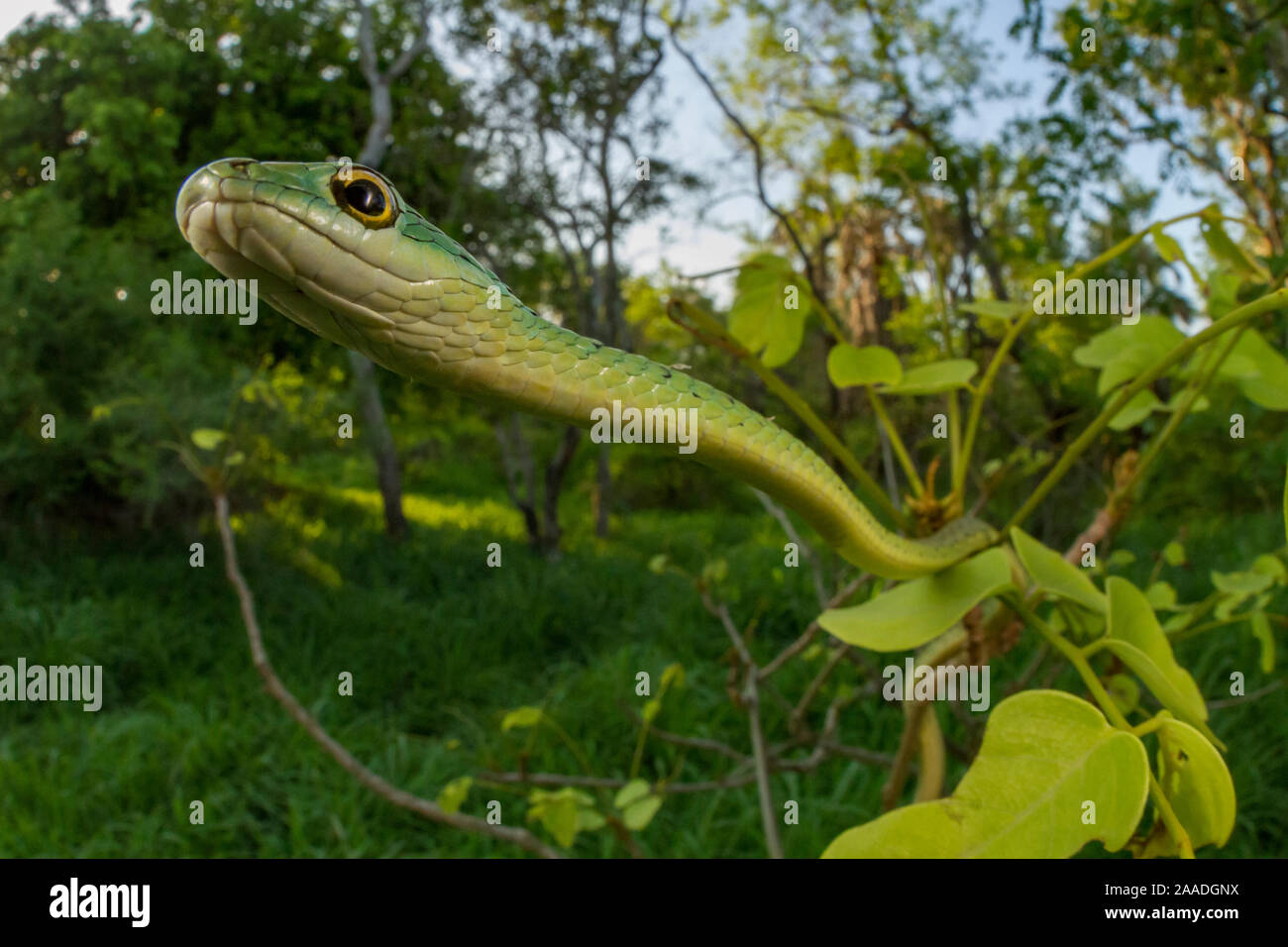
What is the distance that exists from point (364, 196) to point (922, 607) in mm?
516

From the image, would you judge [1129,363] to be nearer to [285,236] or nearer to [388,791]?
[285,236]

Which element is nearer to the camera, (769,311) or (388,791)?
(769,311)

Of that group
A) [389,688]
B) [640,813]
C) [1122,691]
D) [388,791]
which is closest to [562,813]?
[640,813]

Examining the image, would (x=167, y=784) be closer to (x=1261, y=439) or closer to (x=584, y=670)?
(x=584, y=670)

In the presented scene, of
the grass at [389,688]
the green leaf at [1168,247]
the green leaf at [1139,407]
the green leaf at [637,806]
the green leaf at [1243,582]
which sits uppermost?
the green leaf at [1168,247]

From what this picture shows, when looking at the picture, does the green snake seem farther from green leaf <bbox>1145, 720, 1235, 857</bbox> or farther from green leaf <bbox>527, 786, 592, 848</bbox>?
green leaf <bbox>527, 786, 592, 848</bbox>

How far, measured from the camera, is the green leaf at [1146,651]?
0.54 meters

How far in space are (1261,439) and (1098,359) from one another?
187 inches

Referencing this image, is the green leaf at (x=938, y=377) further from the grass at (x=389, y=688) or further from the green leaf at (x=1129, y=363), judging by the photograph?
the grass at (x=389, y=688)

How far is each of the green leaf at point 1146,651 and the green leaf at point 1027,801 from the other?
84 mm

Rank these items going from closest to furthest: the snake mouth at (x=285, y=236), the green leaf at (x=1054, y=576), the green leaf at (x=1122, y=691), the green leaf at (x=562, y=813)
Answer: the snake mouth at (x=285, y=236), the green leaf at (x=1054, y=576), the green leaf at (x=1122, y=691), the green leaf at (x=562, y=813)

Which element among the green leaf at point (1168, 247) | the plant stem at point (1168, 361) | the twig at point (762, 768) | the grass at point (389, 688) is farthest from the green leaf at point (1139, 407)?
the grass at point (389, 688)

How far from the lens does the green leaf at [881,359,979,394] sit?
864mm

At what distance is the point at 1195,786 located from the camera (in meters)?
0.51
